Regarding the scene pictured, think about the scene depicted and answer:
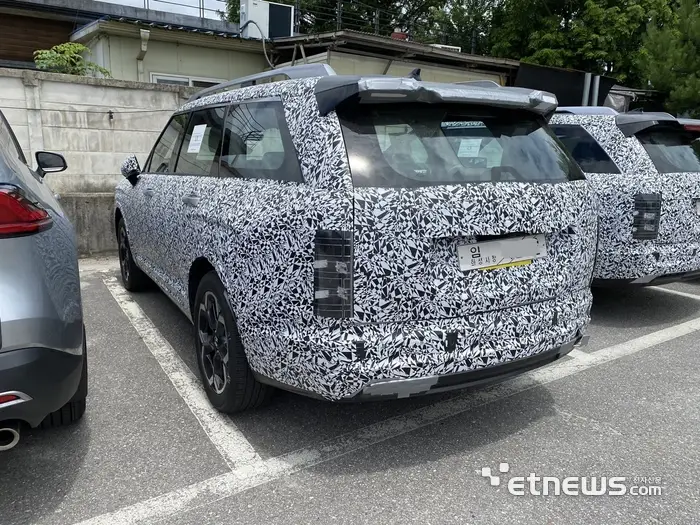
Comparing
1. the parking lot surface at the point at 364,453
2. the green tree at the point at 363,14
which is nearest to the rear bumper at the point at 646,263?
the parking lot surface at the point at 364,453

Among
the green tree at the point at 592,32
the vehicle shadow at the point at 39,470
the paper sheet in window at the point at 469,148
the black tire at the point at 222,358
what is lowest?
the vehicle shadow at the point at 39,470

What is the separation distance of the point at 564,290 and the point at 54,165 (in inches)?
140

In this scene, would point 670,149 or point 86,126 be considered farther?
point 86,126

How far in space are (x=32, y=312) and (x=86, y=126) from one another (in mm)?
6163

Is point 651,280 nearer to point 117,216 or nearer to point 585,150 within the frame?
point 585,150

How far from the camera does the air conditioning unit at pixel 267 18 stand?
498 inches

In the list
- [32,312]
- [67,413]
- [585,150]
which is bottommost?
[67,413]

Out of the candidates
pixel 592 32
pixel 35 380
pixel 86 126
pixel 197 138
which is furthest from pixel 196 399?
pixel 592 32

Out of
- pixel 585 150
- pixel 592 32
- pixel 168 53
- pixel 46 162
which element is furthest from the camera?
pixel 592 32

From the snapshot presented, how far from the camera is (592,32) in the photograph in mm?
18781

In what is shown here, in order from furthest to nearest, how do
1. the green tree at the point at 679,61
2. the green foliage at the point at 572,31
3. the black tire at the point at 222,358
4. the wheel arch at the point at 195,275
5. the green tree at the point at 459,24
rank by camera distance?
1. the green tree at the point at 459,24
2. the green foliage at the point at 572,31
3. the green tree at the point at 679,61
4. the wheel arch at the point at 195,275
5. the black tire at the point at 222,358

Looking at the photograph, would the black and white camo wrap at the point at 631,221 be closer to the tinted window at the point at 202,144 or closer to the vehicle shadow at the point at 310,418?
the vehicle shadow at the point at 310,418

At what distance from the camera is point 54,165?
4148 millimetres

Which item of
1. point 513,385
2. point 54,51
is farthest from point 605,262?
point 54,51
